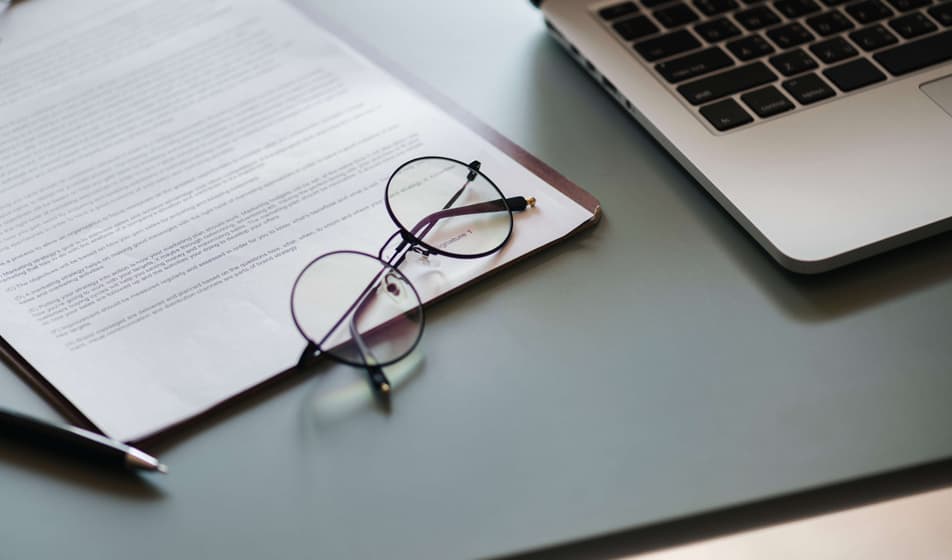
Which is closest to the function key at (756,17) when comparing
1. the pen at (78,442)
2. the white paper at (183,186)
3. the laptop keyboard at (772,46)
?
the laptop keyboard at (772,46)

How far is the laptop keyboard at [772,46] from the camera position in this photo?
641 millimetres

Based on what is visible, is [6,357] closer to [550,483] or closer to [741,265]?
[550,483]

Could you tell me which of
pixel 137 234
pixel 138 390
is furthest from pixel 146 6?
pixel 138 390

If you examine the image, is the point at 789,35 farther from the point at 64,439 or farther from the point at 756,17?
the point at 64,439

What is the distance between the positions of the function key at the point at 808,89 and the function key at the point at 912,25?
0.09 meters

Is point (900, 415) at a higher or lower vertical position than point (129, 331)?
higher

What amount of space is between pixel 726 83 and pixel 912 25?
0.17 metres

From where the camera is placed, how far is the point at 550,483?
1.53 ft

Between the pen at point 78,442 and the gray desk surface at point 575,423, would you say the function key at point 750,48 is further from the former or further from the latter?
the pen at point 78,442

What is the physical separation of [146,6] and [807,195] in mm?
587

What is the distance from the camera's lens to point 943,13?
70 centimetres

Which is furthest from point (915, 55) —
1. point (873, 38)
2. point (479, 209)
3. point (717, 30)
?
point (479, 209)

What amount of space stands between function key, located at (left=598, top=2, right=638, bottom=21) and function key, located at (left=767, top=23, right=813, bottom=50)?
0.37 feet

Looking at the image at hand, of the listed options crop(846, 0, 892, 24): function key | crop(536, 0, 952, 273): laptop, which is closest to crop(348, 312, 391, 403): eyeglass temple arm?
crop(536, 0, 952, 273): laptop
